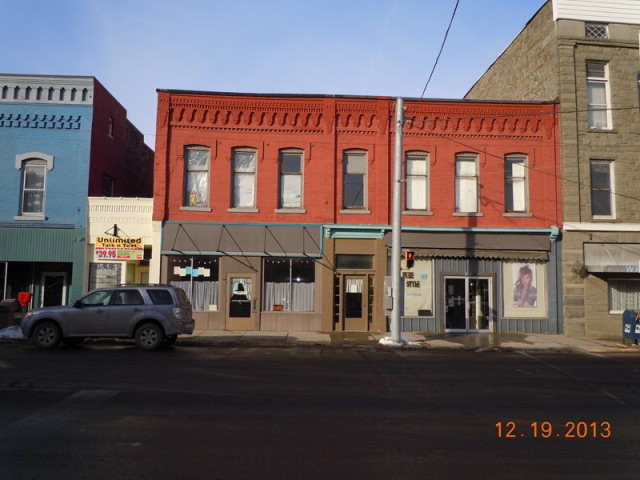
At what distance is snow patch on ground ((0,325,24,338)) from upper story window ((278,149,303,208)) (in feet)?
30.8

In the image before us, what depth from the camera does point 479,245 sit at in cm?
1909

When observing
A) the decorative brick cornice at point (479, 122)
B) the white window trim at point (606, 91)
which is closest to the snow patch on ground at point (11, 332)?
the decorative brick cornice at point (479, 122)

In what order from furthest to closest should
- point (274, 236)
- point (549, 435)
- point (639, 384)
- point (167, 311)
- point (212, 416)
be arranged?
point (274, 236) < point (167, 311) < point (639, 384) < point (212, 416) < point (549, 435)

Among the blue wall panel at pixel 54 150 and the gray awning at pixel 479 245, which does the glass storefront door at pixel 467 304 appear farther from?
the blue wall panel at pixel 54 150

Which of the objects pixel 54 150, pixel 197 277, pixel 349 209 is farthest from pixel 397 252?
pixel 54 150

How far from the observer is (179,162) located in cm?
1927

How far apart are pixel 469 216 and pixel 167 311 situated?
11.5 m

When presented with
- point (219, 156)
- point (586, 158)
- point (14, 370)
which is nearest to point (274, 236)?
point (219, 156)

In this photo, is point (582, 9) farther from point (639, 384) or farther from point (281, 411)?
point (281, 411)

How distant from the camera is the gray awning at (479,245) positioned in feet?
62.3

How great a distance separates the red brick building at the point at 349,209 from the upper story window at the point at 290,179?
4cm

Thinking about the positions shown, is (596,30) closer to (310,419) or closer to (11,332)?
(310,419)

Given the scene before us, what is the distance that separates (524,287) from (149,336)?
43.3 ft

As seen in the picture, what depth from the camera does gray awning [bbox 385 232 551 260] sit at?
747 inches
